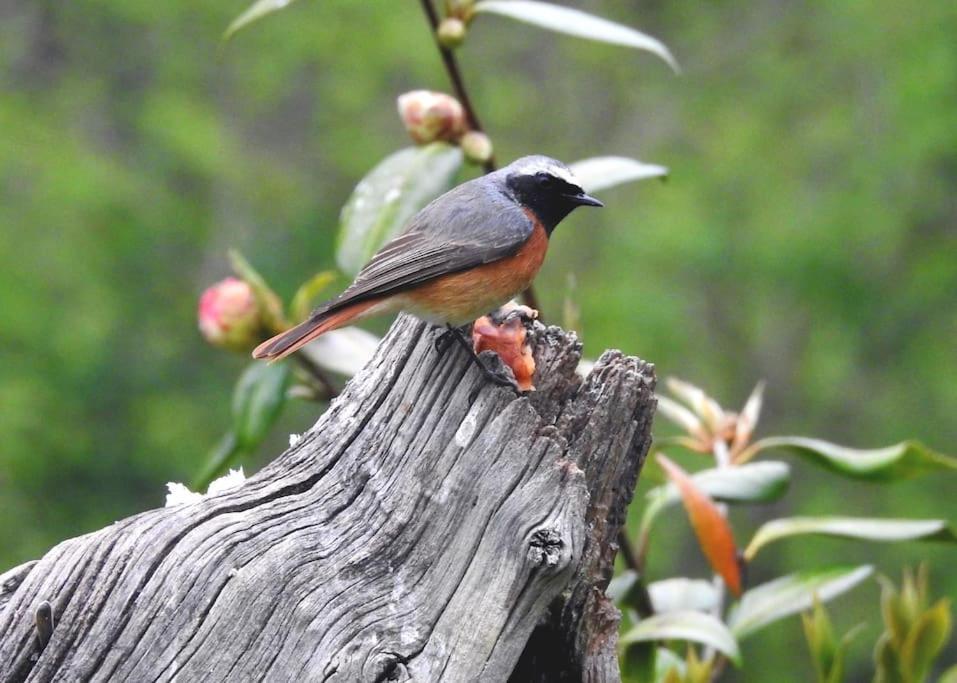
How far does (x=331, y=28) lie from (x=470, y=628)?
493 inches

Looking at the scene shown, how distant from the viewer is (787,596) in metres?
3.87

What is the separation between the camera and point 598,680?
289cm

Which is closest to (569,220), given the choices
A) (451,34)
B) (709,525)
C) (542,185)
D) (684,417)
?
(684,417)

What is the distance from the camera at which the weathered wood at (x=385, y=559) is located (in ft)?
8.55

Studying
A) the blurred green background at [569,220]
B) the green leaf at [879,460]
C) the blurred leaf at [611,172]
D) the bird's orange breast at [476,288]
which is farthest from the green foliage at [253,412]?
the blurred green background at [569,220]

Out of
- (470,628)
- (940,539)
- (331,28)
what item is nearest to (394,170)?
(470,628)

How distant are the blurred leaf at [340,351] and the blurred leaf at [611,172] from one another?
2.90 ft

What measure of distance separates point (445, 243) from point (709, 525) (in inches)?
46.6

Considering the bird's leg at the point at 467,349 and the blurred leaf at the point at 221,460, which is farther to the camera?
the blurred leaf at the point at 221,460

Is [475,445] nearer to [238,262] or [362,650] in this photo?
[362,650]

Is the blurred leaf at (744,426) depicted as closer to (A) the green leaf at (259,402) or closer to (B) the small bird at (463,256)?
(B) the small bird at (463,256)

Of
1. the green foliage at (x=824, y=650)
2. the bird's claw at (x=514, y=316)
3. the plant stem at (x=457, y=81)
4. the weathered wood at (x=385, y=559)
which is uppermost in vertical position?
the plant stem at (x=457, y=81)

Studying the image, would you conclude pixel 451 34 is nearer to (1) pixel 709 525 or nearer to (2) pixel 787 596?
(1) pixel 709 525

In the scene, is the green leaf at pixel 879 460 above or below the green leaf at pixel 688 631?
above
